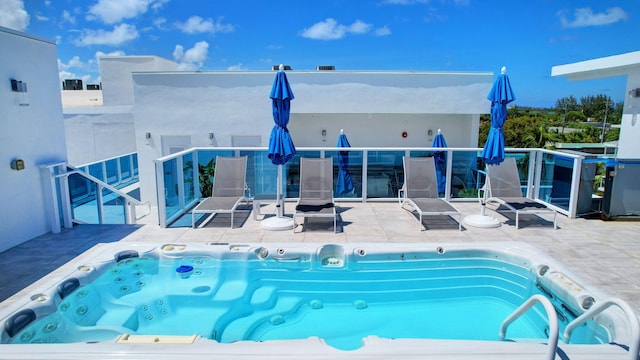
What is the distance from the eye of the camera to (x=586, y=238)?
6.19 meters

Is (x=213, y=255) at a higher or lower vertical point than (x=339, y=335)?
higher

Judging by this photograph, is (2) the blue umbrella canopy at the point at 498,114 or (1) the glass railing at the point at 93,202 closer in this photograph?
(2) the blue umbrella canopy at the point at 498,114

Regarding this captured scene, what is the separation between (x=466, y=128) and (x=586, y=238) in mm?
9329

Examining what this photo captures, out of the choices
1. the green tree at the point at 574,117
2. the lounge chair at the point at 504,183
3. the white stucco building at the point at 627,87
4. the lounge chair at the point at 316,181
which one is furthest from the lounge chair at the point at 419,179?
the green tree at the point at 574,117

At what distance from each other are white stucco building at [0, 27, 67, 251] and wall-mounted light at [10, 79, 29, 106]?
0.05 feet

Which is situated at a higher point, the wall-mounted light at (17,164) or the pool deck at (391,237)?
the wall-mounted light at (17,164)

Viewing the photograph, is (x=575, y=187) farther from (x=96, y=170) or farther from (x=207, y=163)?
(x=96, y=170)

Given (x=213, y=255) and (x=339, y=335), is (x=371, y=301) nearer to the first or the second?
(x=339, y=335)

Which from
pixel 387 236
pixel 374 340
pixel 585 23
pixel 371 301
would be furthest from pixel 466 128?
pixel 585 23

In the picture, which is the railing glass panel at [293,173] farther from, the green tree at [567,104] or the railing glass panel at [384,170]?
the green tree at [567,104]

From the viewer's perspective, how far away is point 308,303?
5.05m

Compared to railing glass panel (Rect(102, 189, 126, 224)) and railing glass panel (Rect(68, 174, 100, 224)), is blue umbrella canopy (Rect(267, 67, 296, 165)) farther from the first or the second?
railing glass panel (Rect(102, 189, 126, 224))

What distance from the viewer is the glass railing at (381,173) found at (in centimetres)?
780

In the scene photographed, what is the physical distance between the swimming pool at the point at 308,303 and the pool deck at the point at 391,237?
1.44 feet
